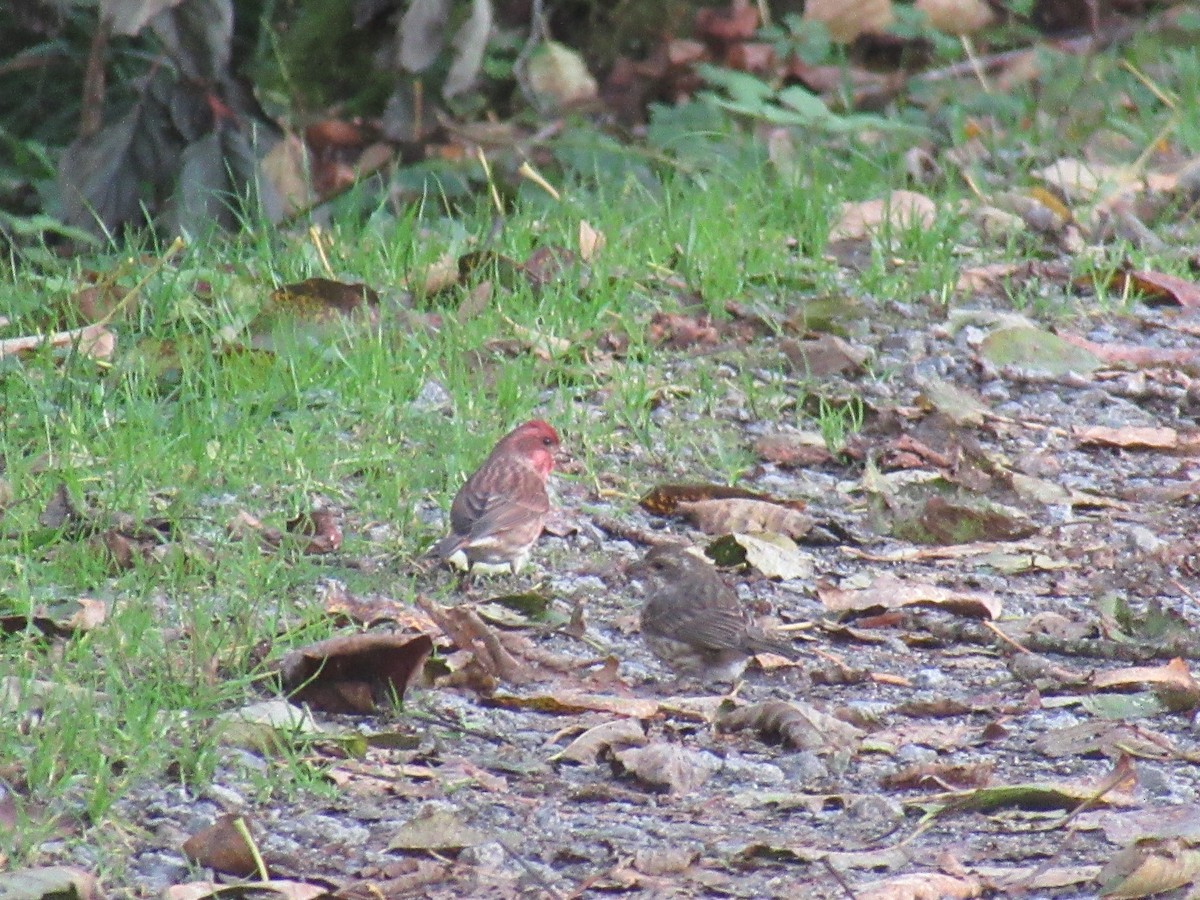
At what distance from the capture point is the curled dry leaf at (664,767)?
4.02 metres

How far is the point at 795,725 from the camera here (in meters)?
4.28

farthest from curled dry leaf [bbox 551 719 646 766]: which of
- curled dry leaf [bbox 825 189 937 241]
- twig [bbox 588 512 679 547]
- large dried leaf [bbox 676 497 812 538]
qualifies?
curled dry leaf [bbox 825 189 937 241]

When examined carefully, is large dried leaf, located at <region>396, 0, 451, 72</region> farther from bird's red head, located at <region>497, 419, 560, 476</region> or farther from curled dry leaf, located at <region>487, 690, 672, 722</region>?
curled dry leaf, located at <region>487, 690, 672, 722</region>

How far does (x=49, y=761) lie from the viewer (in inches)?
145

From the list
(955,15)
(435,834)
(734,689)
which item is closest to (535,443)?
(734,689)

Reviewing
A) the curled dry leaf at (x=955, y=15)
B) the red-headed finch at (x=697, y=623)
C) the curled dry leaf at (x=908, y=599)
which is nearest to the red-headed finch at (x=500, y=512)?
the red-headed finch at (x=697, y=623)

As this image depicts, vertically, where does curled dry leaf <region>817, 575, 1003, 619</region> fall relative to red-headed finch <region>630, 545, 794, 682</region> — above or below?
below

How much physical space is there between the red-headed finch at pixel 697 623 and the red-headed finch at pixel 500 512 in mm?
369

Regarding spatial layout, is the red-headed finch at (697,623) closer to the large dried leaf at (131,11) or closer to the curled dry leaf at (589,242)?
the curled dry leaf at (589,242)

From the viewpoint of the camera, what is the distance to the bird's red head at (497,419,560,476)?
18.3 ft

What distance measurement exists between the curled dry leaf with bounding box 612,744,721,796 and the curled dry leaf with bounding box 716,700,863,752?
0.22 m

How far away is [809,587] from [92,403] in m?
2.20

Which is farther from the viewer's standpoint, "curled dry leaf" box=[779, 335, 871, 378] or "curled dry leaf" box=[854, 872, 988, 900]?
"curled dry leaf" box=[779, 335, 871, 378]

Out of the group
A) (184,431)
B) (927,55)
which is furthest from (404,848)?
(927,55)
